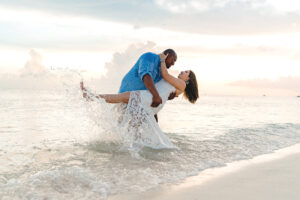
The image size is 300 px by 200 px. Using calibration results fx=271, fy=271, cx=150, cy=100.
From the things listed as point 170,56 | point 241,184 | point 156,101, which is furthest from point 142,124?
point 241,184

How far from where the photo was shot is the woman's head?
5703mm

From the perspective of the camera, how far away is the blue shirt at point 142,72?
5.17m

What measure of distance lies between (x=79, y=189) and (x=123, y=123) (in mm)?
2551

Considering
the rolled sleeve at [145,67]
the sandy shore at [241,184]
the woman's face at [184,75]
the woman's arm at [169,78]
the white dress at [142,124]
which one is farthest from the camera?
the woman's face at [184,75]

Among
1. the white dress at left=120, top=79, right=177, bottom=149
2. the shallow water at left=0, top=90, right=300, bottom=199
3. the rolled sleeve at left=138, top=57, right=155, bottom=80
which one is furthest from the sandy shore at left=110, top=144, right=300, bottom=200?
the rolled sleeve at left=138, top=57, right=155, bottom=80

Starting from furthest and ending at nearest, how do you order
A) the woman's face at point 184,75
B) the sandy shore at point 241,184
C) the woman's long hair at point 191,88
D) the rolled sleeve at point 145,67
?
the woman's long hair at point 191,88 < the woman's face at point 184,75 < the rolled sleeve at point 145,67 < the sandy shore at point 241,184

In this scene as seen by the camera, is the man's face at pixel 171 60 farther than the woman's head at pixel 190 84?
No

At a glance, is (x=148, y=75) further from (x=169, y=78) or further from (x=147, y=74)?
(x=169, y=78)

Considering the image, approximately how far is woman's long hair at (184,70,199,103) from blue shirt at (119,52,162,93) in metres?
0.66

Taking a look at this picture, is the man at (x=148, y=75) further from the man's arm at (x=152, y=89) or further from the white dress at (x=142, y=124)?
the white dress at (x=142, y=124)

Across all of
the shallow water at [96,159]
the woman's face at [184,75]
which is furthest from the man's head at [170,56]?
the shallow water at [96,159]

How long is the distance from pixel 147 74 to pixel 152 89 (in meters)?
0.31

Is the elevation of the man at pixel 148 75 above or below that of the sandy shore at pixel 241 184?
above

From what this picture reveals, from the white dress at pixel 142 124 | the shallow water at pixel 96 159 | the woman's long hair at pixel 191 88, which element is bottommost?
the shallow water at pixel 96 159
